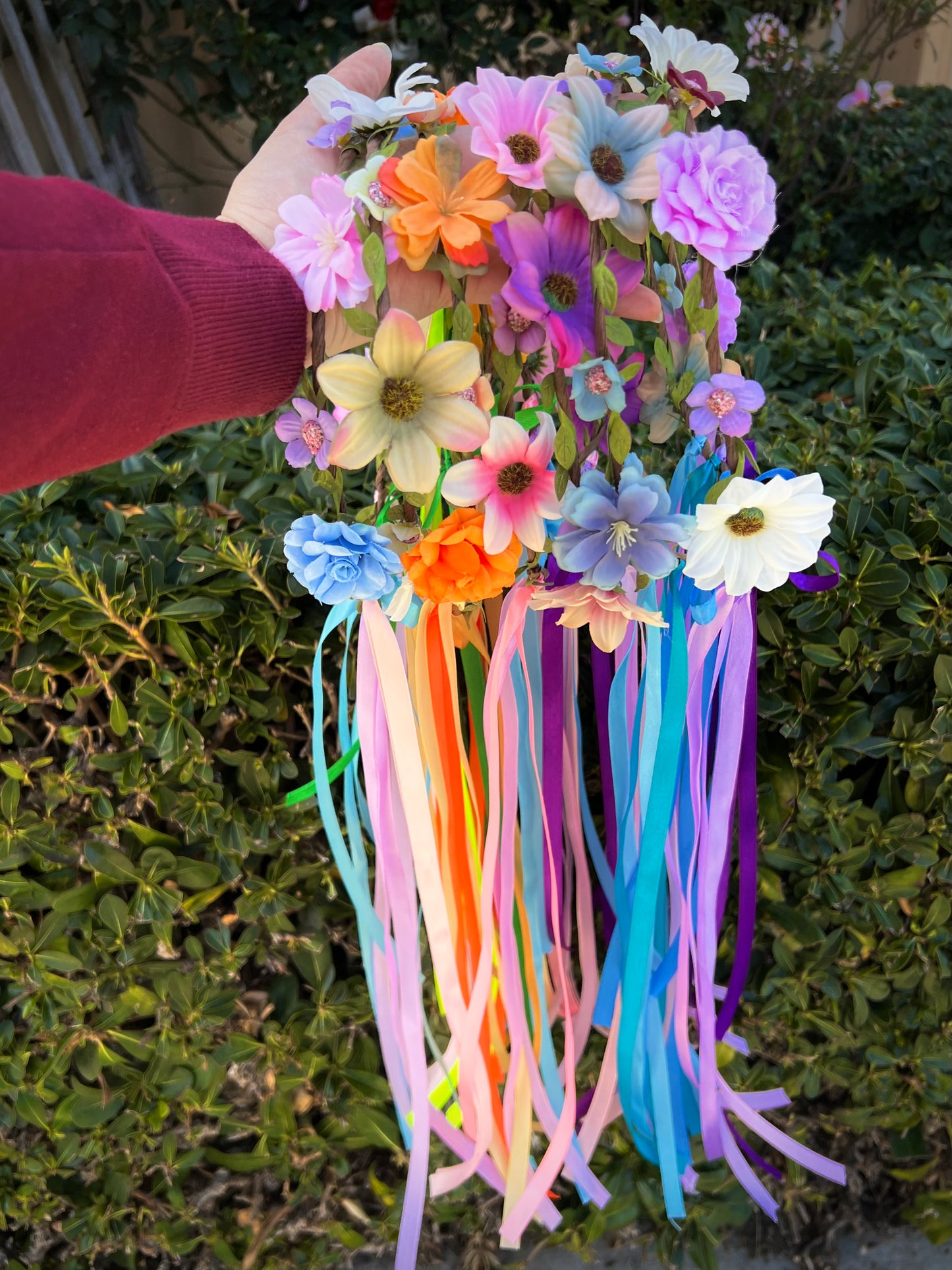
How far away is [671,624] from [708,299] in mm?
248

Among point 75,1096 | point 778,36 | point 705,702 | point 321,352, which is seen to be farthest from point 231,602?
point 778,36

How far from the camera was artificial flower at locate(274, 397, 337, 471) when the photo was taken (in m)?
0.66

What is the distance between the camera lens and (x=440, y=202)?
1.98ft

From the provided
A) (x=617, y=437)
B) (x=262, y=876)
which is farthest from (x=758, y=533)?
(x=262, y=876)

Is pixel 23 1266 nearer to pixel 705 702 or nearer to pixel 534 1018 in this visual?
pixel 534 1018

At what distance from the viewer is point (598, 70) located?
666 mm

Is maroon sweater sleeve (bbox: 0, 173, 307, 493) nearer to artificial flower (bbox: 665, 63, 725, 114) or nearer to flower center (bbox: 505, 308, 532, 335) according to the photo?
flower center (bbox: 505, 308, 532, 335)

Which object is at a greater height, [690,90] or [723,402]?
[690,90]

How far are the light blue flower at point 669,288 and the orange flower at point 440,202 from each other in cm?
12

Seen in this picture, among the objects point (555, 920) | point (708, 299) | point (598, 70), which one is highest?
point (598, 70)

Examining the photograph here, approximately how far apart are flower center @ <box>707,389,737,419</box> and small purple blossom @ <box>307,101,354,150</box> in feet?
1.00

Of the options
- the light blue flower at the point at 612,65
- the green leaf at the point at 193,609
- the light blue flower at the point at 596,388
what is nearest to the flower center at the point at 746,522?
the light blue flower at the point at 596,388

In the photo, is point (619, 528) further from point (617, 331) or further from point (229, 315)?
point (229, 315)

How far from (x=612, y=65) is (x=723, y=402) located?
Answer: 259 mm
